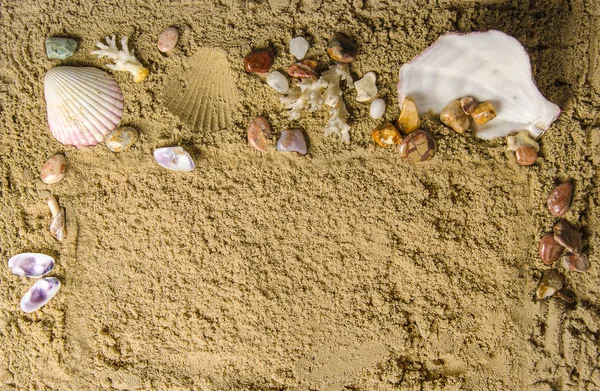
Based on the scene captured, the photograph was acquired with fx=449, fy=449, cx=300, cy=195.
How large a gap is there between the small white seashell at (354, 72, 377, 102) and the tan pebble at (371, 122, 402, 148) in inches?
5.6

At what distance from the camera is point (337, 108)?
6.11 feet

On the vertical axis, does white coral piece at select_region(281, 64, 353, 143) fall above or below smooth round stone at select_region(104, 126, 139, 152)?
above

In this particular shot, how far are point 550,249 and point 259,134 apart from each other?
1305 mm

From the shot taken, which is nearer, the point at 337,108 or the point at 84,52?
the point at 337,108

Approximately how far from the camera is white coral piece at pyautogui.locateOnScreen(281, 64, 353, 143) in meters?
1.86

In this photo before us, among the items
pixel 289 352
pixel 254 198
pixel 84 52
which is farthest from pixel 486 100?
pixel 84 52

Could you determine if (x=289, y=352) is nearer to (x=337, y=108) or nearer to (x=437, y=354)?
(x=437, y=354)

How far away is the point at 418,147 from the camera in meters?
1.81

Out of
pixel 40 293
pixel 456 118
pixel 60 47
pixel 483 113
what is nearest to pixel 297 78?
pixel 456 118

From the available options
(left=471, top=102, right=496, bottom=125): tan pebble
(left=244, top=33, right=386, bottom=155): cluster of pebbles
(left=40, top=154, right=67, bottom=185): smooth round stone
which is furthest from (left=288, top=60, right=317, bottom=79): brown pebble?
(left=40, top=154, right=67, bottom=185): smooth round stone

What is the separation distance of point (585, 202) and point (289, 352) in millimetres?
1414

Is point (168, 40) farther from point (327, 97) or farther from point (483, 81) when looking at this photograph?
point (483, 81)

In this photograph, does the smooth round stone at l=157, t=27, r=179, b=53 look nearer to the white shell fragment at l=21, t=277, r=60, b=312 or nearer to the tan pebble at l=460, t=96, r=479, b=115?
the white shell fragment at l=21, t=277, r=60, b=312

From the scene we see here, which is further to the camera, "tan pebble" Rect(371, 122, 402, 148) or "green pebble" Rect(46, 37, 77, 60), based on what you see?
"green pebble" Rect(46, 37, 77, 60)
